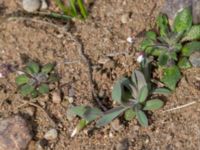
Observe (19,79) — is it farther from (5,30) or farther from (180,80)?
(180,80)

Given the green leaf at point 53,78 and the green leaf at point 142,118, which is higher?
the green leaf at point 53,78

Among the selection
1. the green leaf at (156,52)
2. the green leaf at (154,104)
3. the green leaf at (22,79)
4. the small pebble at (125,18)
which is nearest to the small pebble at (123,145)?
the green leaf at (154,104)

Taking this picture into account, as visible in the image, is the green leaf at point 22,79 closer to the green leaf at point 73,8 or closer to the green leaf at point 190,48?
the green leaf at point 73,8

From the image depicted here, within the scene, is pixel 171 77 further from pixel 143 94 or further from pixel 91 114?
pixel 91 114

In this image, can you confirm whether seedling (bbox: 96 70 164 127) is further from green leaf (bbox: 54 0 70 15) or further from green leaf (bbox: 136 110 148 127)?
green leaf (bbox: 54 0 70 15)

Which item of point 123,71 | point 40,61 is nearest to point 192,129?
point 123,71
